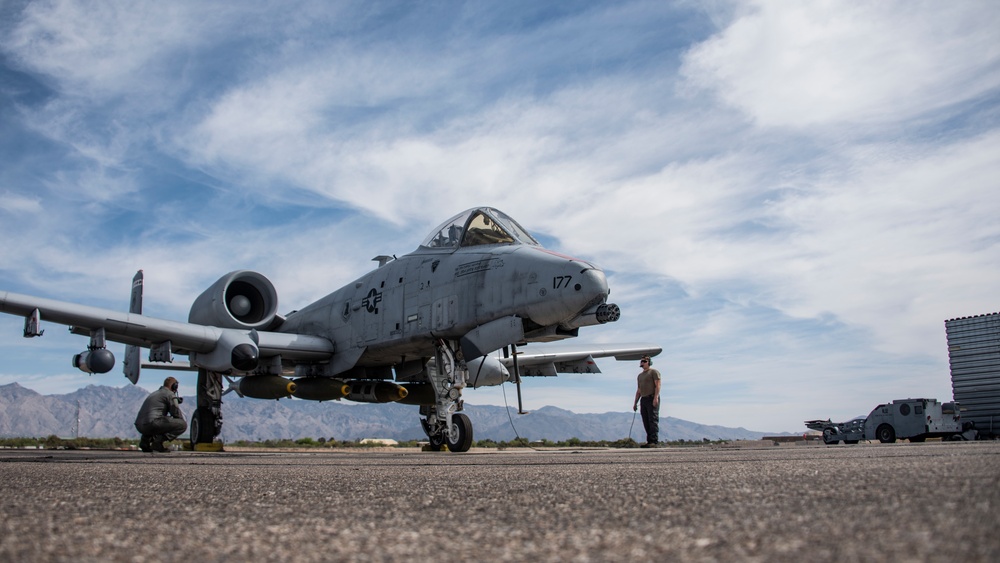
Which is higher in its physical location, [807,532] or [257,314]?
[257,314]

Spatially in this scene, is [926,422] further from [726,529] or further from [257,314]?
[726,529]

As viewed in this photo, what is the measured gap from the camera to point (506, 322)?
1154 centimetres

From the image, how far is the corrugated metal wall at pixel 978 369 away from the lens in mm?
22578

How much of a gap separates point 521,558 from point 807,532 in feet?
2.62

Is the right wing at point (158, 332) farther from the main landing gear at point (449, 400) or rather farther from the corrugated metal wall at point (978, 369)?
the corrugated metal wall at point (978, 369)

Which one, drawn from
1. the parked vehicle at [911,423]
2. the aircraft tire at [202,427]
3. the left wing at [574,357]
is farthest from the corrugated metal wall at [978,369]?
the aircraft tire at [202,427]

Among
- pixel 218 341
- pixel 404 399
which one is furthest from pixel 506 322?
pixel 218 341

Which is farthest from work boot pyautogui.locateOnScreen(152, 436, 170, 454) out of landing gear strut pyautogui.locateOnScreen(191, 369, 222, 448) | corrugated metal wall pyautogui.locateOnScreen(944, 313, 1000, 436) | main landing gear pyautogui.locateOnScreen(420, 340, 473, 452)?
corrugated metal wall pyautogui.locateOnScreen(944, 313, 1000, 436)

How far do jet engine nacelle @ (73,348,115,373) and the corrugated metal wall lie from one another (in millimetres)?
23585

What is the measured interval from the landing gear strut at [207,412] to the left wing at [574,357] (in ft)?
24.0

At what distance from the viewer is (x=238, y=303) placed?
16.6 meters

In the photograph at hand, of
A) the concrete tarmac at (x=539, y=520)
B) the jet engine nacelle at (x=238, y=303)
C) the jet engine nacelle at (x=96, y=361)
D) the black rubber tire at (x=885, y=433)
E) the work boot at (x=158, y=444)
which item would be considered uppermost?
the jet engine nacelle at (x=238, y=303)

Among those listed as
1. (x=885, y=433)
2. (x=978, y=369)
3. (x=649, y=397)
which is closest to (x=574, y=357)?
(x=649, y=397)

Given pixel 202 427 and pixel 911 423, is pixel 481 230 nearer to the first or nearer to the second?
pixel 202 427
